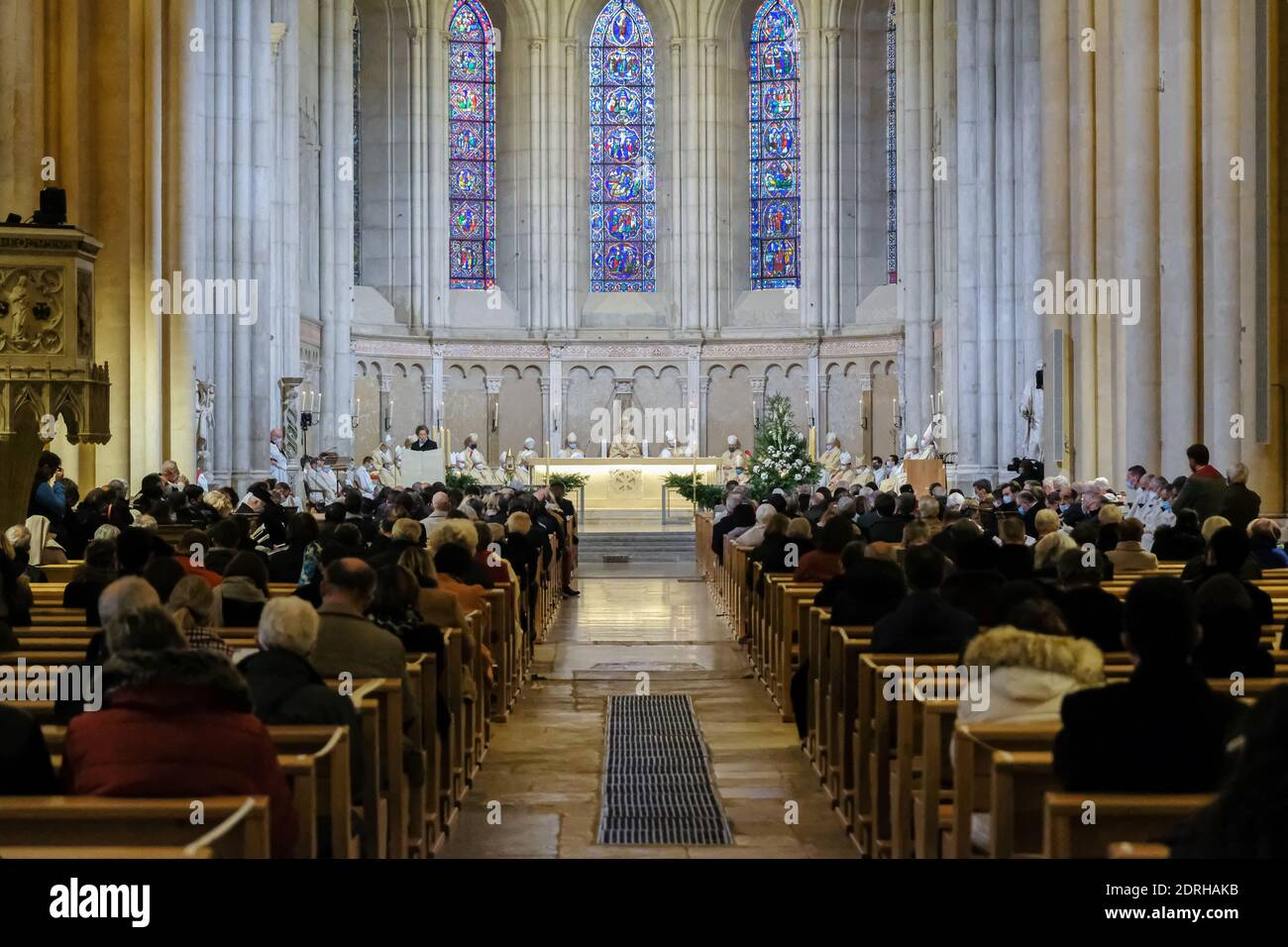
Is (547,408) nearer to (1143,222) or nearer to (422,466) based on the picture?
(422,466)

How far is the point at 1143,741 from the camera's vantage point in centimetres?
394

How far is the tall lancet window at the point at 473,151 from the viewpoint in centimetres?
3706

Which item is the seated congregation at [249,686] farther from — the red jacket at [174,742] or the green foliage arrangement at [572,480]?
the green foliage arrangement at [572,480]

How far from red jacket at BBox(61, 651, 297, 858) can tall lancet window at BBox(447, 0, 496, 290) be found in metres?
33.7

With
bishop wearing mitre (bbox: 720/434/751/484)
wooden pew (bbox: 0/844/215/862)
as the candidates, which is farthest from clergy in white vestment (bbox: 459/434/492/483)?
wooden pew (bbox: 0/844/215/862)

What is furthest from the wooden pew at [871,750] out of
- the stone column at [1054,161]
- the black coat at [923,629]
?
the stone column at [1054,161]

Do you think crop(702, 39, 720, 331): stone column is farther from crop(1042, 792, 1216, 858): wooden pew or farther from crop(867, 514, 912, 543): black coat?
crop(1042, 792, 1216, 858): wooden pew

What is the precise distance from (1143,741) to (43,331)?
340 inches

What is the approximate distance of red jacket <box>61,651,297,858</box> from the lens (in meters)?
3.89

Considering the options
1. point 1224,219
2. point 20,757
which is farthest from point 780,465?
point 20,757

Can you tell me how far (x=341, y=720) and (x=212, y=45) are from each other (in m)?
20.5

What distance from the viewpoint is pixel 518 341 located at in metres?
36.8

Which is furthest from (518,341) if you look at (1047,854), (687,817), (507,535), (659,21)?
(1047,854)

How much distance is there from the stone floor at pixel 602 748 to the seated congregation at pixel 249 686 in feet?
0.82
